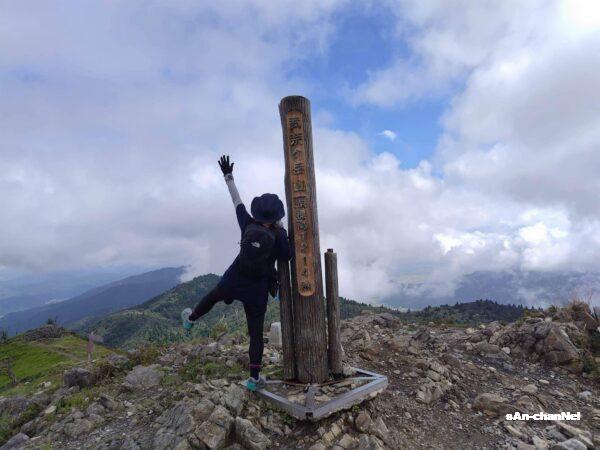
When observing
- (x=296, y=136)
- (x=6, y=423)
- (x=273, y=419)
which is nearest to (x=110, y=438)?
(x=273, y=419)

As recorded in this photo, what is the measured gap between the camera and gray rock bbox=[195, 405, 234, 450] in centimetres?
477

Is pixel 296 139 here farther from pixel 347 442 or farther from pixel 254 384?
pixel 347 442

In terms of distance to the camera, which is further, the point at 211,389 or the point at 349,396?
the point at 211,389

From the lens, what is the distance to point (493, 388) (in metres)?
7.04

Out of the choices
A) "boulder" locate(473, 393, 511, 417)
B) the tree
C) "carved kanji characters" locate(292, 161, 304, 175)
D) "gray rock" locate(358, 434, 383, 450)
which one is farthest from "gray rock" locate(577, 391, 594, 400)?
the tree

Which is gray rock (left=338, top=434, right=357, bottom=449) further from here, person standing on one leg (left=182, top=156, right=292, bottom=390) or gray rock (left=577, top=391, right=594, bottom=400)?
gray rock (left=577, top=391, right=594, bottom=400)

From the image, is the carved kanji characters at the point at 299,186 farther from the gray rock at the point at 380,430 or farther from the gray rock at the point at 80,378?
the gray rock at the point at 80,378

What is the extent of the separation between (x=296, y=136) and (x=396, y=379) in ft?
16.7

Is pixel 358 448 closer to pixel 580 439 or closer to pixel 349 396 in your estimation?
pixel 349 396

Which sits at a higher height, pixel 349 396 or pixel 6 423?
pixel 349 396

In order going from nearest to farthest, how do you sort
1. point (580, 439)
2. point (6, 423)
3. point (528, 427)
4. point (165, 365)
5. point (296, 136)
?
point (580, 439) → point (528, 427) → point (296, 136) → point (6, 423) → point (165, 365)

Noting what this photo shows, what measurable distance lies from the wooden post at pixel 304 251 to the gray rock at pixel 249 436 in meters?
1.24

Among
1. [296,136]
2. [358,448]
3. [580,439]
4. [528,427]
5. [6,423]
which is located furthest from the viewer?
[6,423]

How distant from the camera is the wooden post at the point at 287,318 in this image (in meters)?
6.07
